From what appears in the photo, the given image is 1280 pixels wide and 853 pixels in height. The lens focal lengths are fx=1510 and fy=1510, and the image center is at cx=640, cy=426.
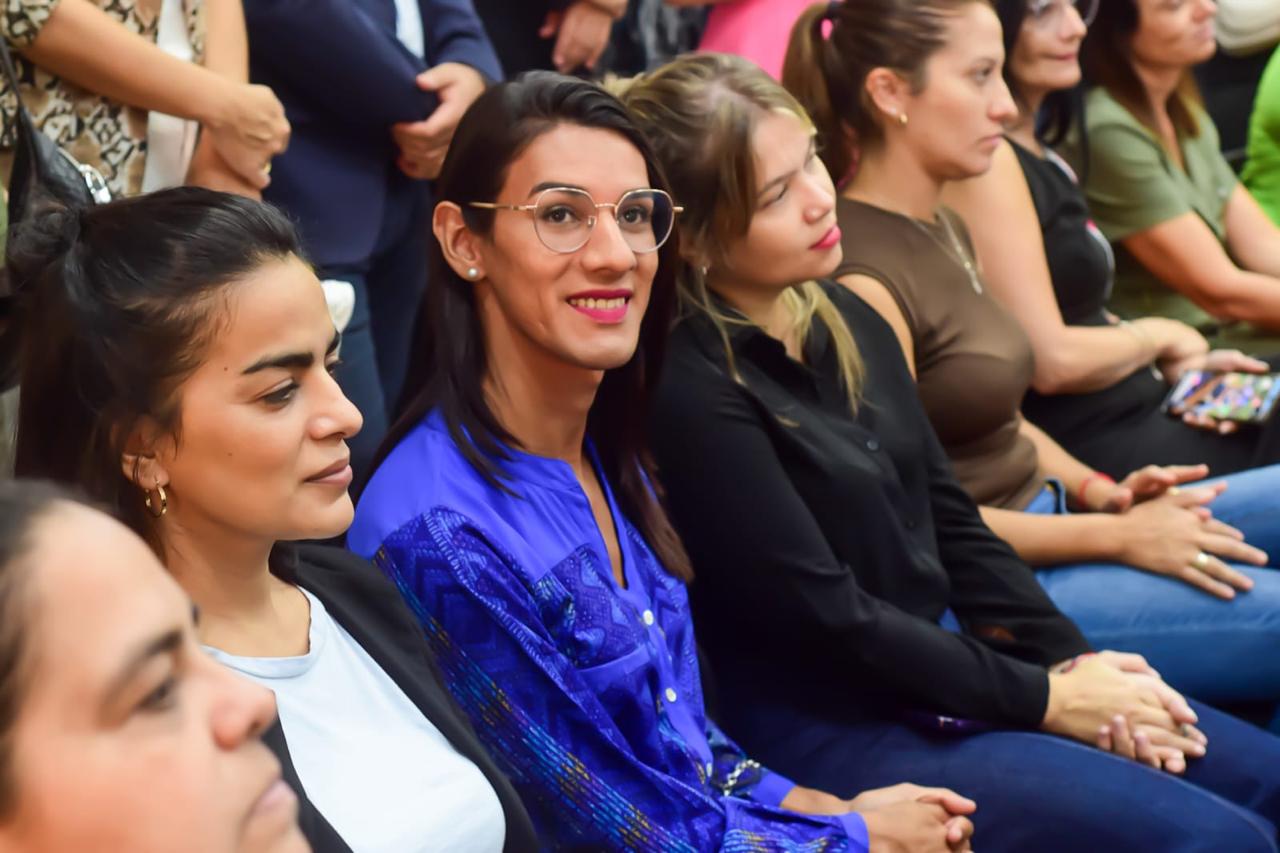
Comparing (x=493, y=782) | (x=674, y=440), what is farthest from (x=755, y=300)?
(x=493, y=782)

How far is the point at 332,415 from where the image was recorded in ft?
4.20

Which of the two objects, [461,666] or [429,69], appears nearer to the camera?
[461,666]

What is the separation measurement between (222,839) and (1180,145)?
9.74 ft

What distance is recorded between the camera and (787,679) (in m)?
1.96

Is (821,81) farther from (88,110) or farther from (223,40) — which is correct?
(88,110)

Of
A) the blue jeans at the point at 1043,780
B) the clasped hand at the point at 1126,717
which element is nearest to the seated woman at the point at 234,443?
the blue jeans at the point at 1043,780

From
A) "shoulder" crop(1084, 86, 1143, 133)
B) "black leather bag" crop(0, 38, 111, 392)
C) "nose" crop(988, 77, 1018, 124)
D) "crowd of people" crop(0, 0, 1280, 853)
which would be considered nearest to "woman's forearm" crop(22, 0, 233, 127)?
"crowd of people" crop(0, 0, 1280, 853)

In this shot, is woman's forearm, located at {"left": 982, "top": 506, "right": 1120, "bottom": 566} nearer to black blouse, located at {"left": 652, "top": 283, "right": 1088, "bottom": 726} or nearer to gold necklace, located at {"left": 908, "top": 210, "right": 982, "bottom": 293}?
black blouse, located at {"left": 652, "top": 283, "right": 1088, "bottom": 726}

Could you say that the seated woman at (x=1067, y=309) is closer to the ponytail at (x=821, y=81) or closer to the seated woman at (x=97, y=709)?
the ponytail at (x=821, y=81)

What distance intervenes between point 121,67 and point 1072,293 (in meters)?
1.74

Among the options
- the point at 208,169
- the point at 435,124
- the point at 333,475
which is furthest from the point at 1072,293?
the point at 333,475

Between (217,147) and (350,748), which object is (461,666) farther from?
(217,147)

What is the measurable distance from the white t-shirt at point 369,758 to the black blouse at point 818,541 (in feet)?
1.94

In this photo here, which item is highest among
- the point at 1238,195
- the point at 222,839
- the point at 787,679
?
the point at 222,839
